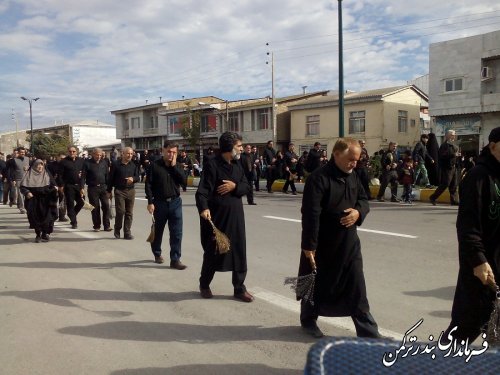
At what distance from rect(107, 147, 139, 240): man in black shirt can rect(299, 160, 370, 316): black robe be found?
19.1 feet

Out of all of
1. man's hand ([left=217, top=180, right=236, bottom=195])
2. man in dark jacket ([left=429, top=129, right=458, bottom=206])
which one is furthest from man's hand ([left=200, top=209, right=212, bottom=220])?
man in dark jacket ([left=429, top=129, right=458, bottom=206])

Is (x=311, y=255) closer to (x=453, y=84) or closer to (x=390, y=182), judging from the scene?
(x=390, y=182)

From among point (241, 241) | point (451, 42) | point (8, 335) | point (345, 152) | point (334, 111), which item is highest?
point (451, 42)

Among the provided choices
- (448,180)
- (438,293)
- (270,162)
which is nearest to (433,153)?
(448,180)

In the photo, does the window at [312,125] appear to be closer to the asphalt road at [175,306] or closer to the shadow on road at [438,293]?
the asphalt road at [175,306]

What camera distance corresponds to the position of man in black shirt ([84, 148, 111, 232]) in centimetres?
991

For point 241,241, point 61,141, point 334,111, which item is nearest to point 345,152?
point 241,241

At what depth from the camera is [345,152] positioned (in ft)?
12.2

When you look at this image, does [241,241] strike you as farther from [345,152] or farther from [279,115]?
[279,115]

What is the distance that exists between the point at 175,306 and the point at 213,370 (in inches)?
62.1

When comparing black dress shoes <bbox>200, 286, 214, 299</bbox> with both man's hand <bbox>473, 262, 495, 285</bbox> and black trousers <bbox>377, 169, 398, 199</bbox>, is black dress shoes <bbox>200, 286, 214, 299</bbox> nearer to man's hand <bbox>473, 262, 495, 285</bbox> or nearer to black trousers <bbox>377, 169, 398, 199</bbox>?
man's hand <bbox>473, 262, 495, 285</bbox>

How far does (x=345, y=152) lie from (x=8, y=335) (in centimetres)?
341

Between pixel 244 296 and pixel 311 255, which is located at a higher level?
pixel 311 255

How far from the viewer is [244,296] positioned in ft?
16.7
